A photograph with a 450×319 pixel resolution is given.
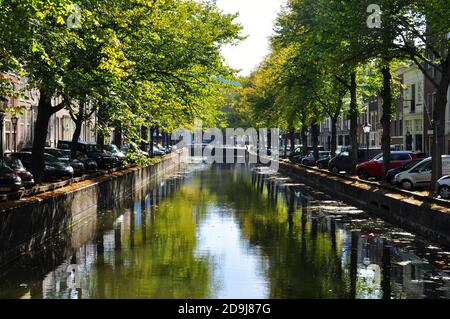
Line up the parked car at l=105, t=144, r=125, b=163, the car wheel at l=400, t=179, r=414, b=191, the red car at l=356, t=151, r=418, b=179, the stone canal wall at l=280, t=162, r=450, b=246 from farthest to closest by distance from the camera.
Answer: the parked car at l=105, t=144, r=125, b=163 → the red car at l=356, t=151, r=418, b=179 → the car wheel at l=400, t=179, r=414, b=191 → the stone canal wall at l=280, t=162, r=450, b=246

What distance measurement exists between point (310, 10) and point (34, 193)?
67.0ft

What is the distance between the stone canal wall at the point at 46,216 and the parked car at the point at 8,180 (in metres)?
2.24

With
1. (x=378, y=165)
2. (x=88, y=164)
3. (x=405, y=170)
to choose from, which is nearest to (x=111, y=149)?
(x=88, y=164)

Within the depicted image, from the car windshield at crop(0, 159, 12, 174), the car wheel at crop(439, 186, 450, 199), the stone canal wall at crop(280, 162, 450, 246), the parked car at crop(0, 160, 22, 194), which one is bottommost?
the stone canal wall at crop(280, 162, 450, 246)

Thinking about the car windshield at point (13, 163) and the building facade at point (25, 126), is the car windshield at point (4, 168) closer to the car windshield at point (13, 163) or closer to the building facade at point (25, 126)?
the car windshield at point (13, 163)

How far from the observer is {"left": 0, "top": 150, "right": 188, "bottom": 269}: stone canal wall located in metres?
16.2

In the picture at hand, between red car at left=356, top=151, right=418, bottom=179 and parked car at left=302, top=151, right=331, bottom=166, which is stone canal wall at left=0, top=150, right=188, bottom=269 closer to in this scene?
red car at left=356, top=151, right=418, bottom=179

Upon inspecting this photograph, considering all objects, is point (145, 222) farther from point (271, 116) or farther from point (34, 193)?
point (271, 116)

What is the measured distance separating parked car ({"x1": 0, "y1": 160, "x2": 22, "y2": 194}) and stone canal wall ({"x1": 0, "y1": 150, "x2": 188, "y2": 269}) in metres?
2.24

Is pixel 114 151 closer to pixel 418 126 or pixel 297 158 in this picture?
pixel 297 158

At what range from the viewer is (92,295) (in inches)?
509

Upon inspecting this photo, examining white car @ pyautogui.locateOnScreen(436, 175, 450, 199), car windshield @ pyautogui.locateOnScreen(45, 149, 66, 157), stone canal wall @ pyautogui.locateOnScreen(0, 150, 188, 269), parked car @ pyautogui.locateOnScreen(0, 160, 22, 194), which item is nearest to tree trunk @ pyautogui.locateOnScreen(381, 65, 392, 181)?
white car @ pyautogui.locateOnScreen(436, 175, 450, 199)

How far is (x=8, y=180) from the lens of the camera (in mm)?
26234
